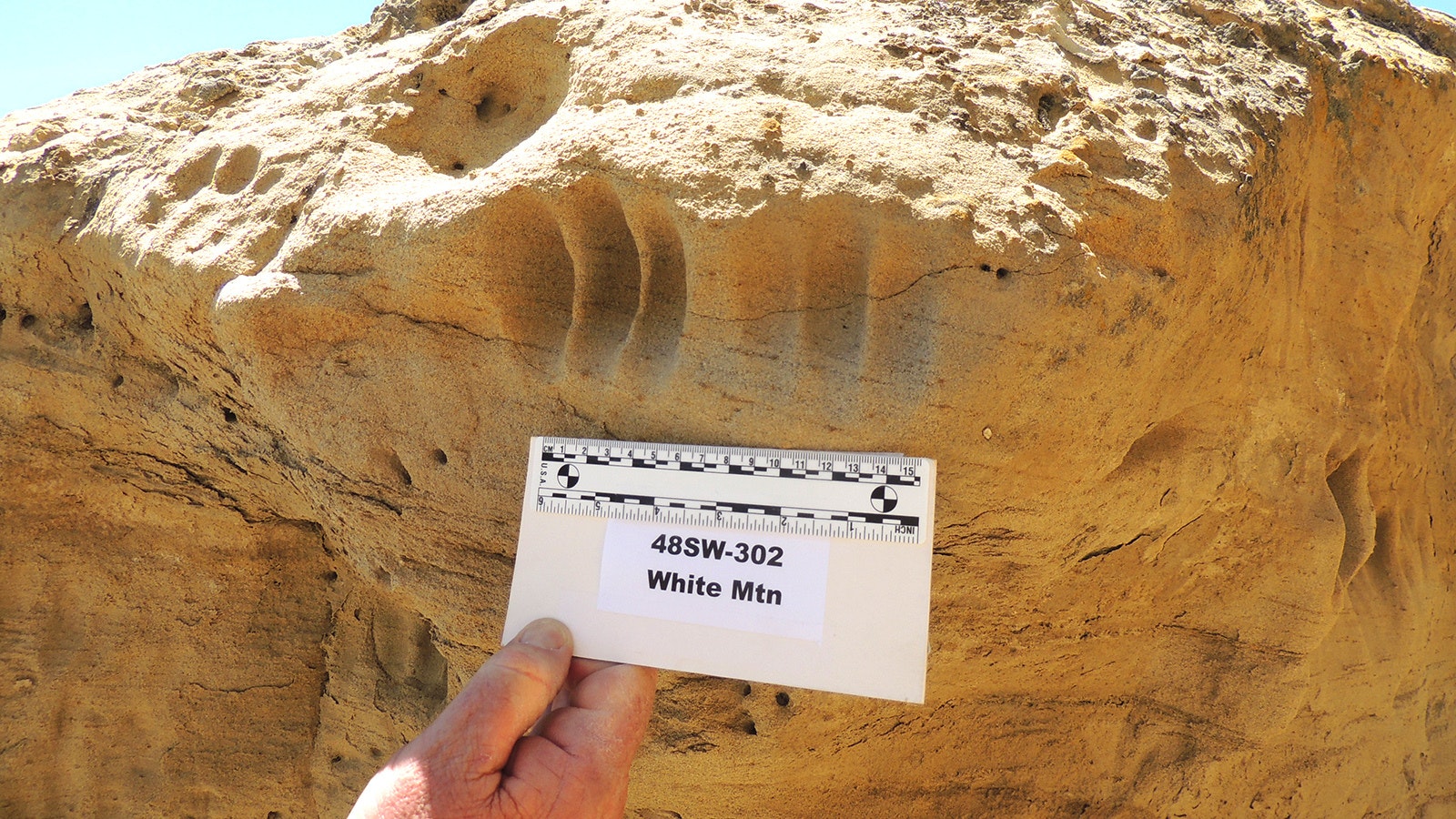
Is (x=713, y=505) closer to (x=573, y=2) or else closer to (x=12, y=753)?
(x=573, y=2)

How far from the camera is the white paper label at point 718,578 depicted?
1294 millimetres

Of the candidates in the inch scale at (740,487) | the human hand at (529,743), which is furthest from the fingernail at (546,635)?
the inch scale at (740,487)

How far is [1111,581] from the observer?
1.71 meters

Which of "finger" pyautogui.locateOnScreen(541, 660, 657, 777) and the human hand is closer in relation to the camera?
the human hand

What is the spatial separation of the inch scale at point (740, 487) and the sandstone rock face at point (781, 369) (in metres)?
0.04

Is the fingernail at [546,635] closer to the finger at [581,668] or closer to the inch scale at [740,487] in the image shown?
the finger at [581,668]

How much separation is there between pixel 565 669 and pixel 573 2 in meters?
1.16

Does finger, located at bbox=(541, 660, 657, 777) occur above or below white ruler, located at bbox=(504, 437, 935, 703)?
below

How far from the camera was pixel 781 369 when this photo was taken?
→ 1.32m

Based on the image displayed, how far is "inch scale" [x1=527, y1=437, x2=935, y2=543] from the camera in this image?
129cm

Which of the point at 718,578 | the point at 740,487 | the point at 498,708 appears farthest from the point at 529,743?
the point at 740,487

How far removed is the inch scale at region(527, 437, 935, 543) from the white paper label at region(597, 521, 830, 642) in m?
0.02

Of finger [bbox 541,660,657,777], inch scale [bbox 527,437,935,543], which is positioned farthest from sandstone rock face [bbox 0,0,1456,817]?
finger [bbox 541,660,657,777]

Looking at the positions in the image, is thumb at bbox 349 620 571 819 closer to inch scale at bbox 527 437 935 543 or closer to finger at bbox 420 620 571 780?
finger at bbox 420 620 571 780
